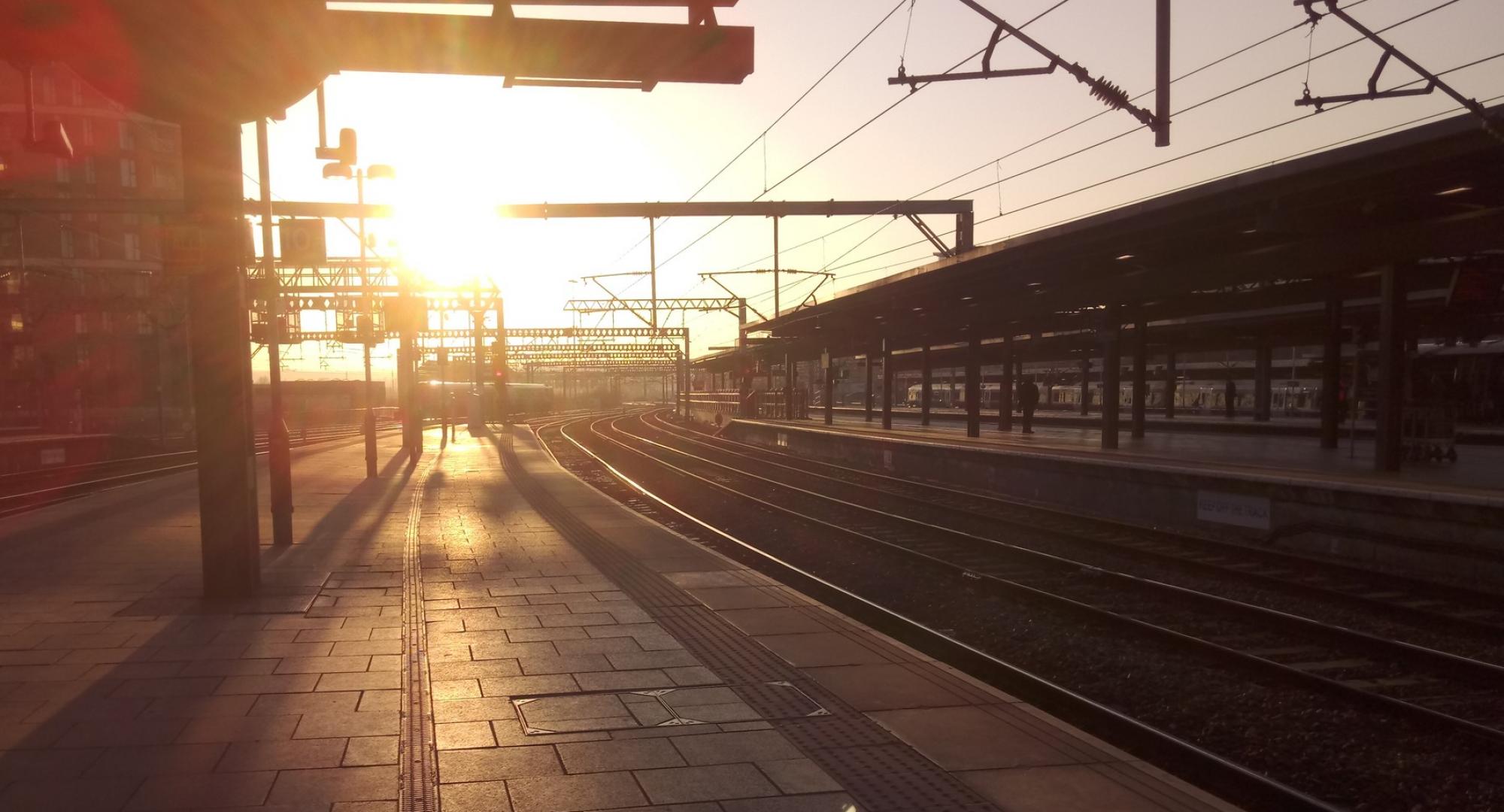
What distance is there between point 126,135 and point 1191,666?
55666 mm

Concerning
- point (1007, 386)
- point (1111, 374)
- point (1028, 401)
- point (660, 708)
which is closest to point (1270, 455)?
point (1111, 374)

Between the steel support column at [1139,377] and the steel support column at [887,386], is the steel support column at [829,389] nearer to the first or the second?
the steel support column at [887,386]

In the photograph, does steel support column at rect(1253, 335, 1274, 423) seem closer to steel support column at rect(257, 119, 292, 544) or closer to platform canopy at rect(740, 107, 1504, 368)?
platform canopy at rect(740, 107, 1504, 368)

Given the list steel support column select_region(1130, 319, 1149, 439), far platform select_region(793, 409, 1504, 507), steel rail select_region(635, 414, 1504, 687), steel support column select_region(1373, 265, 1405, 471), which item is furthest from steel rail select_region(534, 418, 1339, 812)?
steel support column select_region(1130, 319, 1149, 439)

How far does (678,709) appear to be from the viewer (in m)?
5.51

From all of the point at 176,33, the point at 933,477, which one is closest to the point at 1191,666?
the point at 176,33

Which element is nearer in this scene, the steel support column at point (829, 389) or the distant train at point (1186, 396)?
the steel support column at point (829, 389)

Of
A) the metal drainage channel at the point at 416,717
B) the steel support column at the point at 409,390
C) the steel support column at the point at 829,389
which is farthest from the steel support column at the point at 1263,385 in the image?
the metal drainage channel at the point at 416,717

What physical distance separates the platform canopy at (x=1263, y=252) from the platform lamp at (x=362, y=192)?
9621 mm

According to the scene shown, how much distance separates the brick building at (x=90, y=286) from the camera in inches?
1384

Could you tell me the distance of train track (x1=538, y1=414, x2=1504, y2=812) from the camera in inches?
256

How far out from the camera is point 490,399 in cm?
5397

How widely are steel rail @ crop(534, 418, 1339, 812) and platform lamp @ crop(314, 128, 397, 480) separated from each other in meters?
7.19

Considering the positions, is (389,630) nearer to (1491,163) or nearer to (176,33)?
(176,33)
